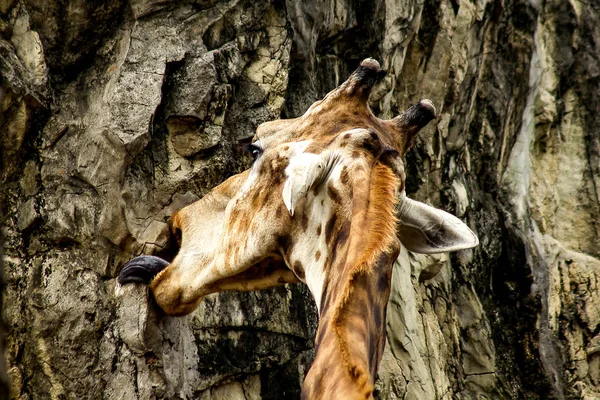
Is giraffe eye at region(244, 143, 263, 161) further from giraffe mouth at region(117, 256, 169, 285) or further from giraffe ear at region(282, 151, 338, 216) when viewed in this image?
giraffe mouth at region(117, 256, 169, 285)

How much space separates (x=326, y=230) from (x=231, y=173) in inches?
53.8

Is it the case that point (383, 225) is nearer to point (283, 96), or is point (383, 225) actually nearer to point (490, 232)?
point (283, 96)

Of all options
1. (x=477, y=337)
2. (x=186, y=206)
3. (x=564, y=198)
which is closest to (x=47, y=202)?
(x=186, y=206)

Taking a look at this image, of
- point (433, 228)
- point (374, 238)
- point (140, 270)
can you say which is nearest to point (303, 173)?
point (374, 238)

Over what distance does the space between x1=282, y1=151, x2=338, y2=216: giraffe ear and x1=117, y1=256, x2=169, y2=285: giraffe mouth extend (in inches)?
35.9

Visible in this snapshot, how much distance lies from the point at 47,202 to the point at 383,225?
1914 mm

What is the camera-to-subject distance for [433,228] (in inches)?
143

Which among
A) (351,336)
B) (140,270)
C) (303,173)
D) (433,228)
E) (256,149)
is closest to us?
(351,336)

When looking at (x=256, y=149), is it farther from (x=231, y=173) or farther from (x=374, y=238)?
(x=374, y=238)

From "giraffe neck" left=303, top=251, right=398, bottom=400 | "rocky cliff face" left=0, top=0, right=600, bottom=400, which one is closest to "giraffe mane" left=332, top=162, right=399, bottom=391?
"giraffe neck" left=303, top=251, right=398, bottom=400

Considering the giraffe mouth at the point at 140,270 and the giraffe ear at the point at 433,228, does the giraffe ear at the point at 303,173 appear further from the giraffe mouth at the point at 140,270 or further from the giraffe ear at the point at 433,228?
the giraffe mouth at the point at 140,270

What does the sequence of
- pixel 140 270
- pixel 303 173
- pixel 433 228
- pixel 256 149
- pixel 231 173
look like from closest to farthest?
pixel 303 173 → pixel 433 228 → pixel 256 149 → pixel 140 270 → pixel 231 173

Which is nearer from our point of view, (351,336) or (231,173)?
(351,336)

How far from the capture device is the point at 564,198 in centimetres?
670
